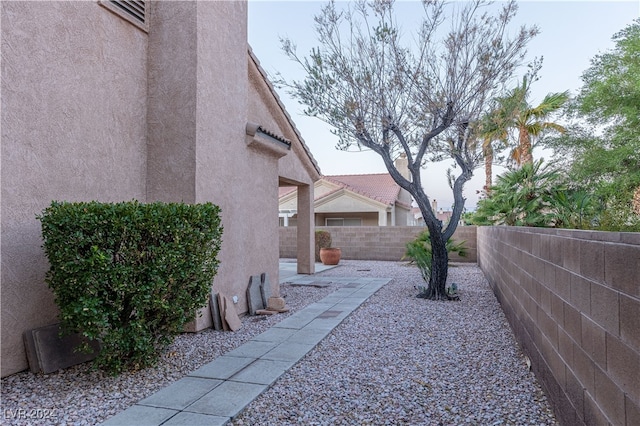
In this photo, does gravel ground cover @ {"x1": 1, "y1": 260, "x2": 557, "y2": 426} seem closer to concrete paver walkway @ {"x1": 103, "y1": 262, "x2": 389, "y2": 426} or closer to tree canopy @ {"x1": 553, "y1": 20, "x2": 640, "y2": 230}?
concrete paver walkway @ {"x1": 103, "y1": 262, "x2": 389, "y2": 426}

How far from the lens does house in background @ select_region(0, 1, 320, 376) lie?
4453 millimetres

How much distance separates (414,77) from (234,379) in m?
6.93

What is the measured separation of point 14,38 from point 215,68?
110 inches

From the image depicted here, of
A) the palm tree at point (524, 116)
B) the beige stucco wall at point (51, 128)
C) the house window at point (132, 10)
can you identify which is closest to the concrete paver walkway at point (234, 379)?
the beige stucco wall at point (51, 128)

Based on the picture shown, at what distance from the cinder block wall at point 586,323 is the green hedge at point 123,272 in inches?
143

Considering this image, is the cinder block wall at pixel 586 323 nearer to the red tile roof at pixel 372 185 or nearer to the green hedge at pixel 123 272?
the green hedge at pixel 123 272

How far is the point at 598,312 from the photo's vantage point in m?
2.59

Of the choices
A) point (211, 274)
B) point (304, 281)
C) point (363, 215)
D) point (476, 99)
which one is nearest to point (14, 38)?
point (211, 274)

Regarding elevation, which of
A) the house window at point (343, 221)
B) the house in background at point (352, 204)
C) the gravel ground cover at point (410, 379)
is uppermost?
the house in background at point (352, 204)

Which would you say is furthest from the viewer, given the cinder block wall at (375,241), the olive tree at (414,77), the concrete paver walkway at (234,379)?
the cinder block wall at (375,241)

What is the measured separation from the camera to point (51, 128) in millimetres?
4789

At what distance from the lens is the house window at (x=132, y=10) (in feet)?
18.9

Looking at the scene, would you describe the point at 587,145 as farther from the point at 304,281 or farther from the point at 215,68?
the point at 215,68

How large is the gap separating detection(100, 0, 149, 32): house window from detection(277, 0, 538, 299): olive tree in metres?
3.57
